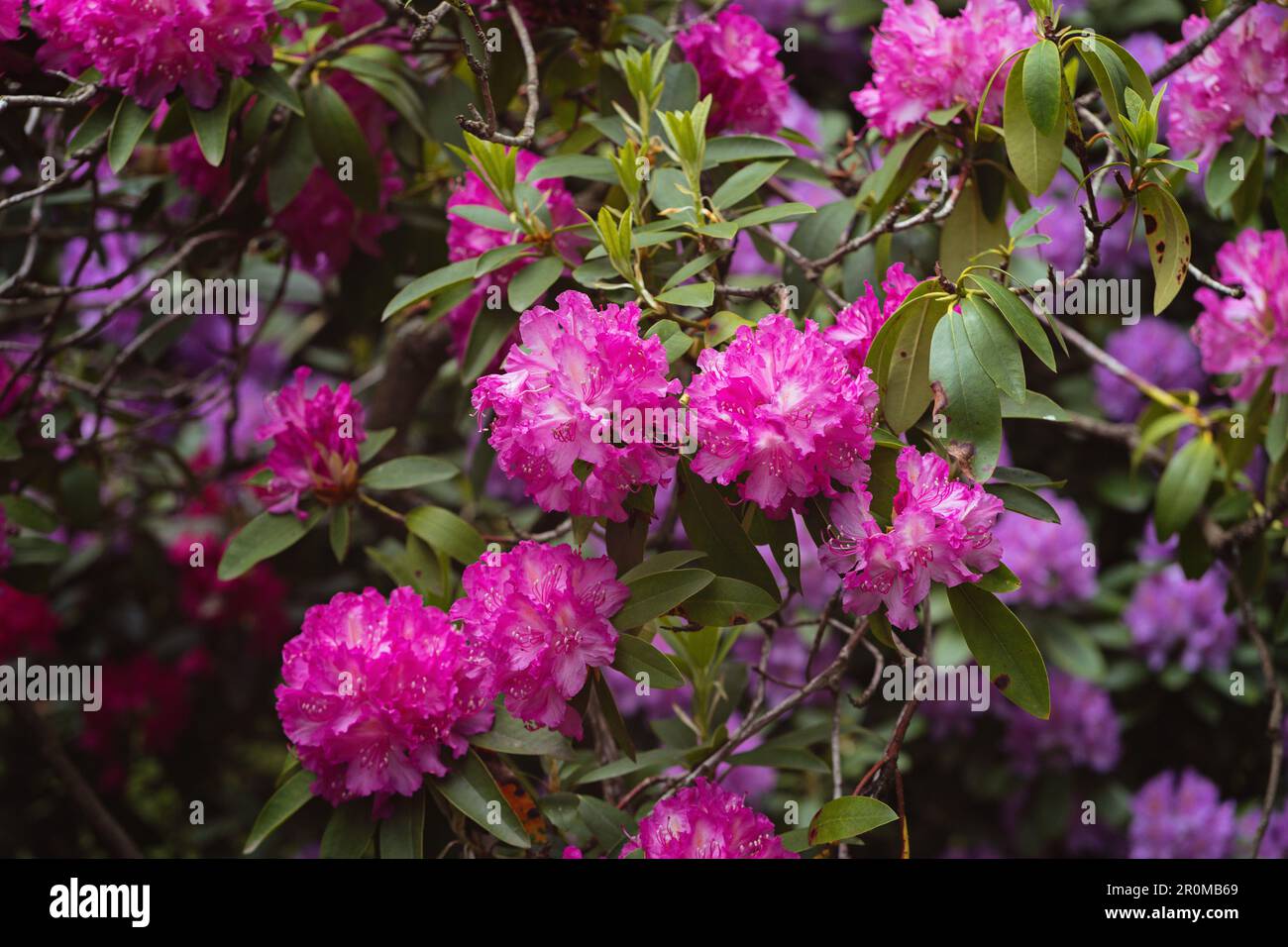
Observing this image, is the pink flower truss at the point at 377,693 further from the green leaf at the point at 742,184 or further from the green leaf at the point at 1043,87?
the green leaf at the point at 1043,87

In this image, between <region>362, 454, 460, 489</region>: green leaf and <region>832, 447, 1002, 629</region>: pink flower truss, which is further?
<region>362, 454, 460, 489</region>: green leaf

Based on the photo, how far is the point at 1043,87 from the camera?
3.55ft

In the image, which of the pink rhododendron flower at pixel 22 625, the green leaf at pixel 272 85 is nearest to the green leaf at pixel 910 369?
the green leaf at pixel 272 85

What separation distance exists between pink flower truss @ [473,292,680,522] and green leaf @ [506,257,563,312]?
0.18 m

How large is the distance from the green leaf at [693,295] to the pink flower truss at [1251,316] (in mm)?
812

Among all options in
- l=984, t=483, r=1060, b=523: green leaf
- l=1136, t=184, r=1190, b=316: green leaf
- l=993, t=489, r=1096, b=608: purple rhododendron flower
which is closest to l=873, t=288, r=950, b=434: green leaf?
l=984, t=483, r=1060, b=523: green leaf

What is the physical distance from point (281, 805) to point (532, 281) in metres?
0.61

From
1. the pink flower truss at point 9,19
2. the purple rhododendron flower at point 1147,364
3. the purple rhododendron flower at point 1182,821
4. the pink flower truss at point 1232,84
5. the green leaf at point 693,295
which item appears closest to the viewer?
the green leaf at point 693,295

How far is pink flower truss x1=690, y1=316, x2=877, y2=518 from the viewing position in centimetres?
96

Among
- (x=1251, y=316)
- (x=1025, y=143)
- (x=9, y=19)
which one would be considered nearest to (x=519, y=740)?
(x=1025, y=143)

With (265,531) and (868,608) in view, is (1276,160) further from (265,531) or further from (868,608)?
(265,531)

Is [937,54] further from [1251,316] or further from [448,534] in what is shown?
[448,534]

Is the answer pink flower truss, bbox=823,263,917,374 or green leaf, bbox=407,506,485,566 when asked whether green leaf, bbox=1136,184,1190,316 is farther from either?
green leaf, bbox=407,506,485,566

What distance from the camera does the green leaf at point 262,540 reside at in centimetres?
135
